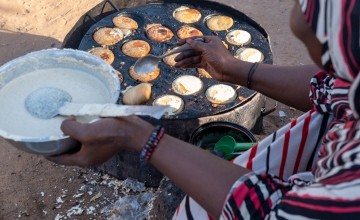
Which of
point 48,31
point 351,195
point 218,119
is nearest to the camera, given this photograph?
point 351,195

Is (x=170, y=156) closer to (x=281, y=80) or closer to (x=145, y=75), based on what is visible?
(x=281, y=80)

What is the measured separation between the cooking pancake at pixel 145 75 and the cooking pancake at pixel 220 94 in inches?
14.6

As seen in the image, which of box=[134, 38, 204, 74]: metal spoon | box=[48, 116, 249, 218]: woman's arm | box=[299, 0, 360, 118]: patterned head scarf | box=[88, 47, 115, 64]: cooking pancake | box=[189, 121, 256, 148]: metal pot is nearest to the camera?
box=[299, 0, 360, 118]: patterned head scarf

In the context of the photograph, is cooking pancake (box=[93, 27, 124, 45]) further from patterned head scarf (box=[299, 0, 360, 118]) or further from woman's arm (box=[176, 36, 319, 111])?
patterned head scarf (box=[299, 0, 360, 118])

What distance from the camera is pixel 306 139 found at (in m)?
1.80

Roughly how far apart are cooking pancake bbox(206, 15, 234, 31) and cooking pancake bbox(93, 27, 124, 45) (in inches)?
27.2

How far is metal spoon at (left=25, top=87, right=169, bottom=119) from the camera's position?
5.04 feet

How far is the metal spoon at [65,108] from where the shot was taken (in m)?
1.54

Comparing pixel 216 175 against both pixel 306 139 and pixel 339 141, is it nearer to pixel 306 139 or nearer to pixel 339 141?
pixel 339 141

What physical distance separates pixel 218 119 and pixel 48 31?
2.30 m

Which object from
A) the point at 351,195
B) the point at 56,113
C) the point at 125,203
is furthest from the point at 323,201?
the point at 125,203

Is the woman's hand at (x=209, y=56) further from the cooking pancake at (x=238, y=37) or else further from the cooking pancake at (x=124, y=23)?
the cooking pancake at (x=124, y=23)

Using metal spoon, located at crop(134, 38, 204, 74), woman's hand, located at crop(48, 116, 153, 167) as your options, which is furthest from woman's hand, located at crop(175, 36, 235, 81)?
woman's hand, located at crop(48, 116, 153, 167)

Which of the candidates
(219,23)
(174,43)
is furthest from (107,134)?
(219,23)
